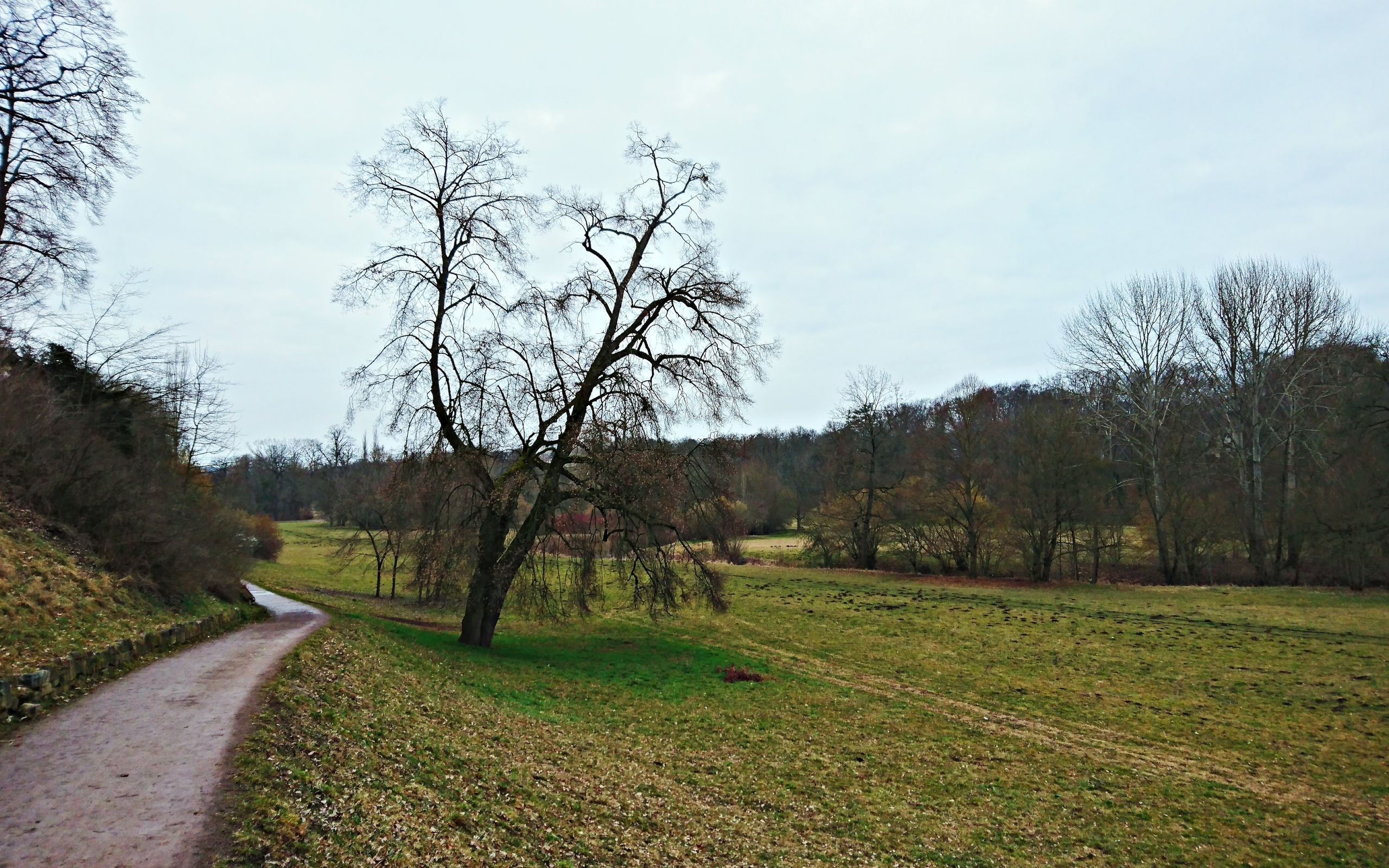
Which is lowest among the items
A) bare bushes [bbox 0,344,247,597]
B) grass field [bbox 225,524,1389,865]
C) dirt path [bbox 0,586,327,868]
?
grass field [bbox 225,524,1389,865]

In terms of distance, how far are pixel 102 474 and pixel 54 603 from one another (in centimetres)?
614

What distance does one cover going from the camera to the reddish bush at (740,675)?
18527 mm

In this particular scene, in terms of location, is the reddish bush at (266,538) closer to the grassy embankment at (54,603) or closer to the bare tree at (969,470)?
the grassy embankment at (54,603)

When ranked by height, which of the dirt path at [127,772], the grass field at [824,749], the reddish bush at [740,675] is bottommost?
the reddish bush at [740,675]

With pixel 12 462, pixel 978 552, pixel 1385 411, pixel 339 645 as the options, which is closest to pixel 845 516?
pixel 978 552

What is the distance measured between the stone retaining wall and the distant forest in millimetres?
20296

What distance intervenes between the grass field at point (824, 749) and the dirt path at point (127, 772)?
43 cm

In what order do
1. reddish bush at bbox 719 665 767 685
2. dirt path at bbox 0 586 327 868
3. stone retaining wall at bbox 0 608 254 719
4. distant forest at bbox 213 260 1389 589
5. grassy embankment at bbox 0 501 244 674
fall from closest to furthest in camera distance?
1. dirt path at bbox 0 586 327 868
2. stone retaining wall at bbox 0 608 254 719
3. grassy embankment at bbox 0 501 244 674
4. reddish bush at bbox 719 665 767 685
5. distant forest at bbox 213 260 1389 589

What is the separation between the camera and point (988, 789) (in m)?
11.5

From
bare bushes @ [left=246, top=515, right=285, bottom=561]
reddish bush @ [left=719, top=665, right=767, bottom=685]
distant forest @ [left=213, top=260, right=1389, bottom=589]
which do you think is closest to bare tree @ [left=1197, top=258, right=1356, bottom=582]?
distant forest @ [left=213, top=260, right=1389, bottom=589]

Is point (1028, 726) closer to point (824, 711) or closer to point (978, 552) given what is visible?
point (824, 711)

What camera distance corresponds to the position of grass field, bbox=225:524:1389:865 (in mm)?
7496

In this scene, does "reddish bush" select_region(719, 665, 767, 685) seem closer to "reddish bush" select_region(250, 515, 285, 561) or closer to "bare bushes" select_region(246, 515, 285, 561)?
"bare bushes" select_region(246, 515, 285, 561)

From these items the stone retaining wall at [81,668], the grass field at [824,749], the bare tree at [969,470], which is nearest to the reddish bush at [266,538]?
the grass field at [824,749]
